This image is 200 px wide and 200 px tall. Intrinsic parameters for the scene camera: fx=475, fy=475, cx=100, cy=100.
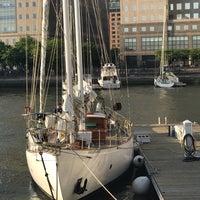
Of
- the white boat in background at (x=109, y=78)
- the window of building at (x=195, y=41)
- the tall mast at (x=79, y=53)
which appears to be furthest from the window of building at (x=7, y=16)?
the tall mast at (x=79, y=53)

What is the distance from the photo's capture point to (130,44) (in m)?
175

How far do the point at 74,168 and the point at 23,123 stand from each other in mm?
36406

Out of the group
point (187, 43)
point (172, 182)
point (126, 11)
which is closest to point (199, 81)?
point (187, 43)

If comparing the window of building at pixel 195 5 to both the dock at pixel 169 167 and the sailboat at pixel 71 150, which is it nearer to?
the dock at pixel 169 167

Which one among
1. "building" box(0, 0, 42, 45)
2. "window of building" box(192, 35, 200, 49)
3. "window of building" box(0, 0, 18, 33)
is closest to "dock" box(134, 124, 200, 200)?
"window of building" box(192, 35, 200, 49)

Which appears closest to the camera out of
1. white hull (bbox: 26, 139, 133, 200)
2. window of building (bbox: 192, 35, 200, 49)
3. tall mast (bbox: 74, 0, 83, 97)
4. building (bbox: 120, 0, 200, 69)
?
white hull (bbox: 26, 139, 133, 200)

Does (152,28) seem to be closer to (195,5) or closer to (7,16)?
(195,5)

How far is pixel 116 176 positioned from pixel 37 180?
4.75 metres

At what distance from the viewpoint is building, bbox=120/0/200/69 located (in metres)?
171

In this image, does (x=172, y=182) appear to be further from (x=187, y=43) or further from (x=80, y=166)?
(x=187, y=43)

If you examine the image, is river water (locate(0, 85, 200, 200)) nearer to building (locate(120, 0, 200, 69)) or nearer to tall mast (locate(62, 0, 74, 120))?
tall mast (locate(62, 0, 74, 120))

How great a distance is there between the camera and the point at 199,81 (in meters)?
136

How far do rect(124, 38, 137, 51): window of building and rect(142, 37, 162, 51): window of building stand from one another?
10.8ft

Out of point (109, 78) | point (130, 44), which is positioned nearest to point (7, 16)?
point (130, 44)
